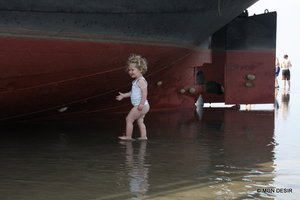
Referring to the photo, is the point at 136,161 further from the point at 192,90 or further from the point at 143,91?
the point at 192,90

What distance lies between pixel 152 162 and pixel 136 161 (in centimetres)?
15

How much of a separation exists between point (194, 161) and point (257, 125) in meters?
3.03

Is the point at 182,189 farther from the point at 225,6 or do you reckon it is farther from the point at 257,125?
the point at 225,6

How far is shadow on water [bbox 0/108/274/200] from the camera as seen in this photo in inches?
141

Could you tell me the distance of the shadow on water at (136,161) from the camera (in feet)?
11.8

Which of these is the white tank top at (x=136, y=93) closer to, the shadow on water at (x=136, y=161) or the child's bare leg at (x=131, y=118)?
the child's bare leg at (x=131, y=118)

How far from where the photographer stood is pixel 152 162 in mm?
4590

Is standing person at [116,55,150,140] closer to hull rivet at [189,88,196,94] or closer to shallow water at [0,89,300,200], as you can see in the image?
shallow water at [0,89,300,200]

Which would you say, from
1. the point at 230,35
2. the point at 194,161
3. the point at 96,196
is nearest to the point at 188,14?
the point at 230,35

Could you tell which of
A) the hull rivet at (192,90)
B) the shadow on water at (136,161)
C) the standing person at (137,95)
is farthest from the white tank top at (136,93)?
the hull rivet at (192,90)

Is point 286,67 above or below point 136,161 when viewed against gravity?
above

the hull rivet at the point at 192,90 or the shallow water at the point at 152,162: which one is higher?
the hull rivet at the point at 192,90

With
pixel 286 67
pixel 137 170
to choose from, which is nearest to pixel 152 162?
pixel 137 170

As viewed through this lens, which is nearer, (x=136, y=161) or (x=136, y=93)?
(x=136, y=161)
